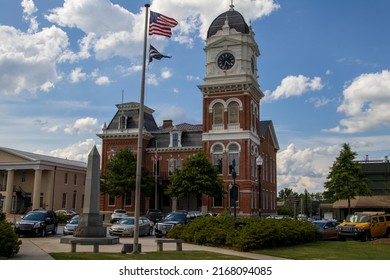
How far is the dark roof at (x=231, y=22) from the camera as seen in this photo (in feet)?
204

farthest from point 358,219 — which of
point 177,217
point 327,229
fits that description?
point 177,217

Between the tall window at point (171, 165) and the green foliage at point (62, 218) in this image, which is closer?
the green foliage at point (62, 218)

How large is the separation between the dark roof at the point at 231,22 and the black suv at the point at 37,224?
130 feet

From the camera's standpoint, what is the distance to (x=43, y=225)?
95.3 feet

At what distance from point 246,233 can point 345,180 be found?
34.3 m

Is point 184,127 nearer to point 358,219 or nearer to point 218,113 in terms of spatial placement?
point 218,113

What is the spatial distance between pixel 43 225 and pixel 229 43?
131 feet

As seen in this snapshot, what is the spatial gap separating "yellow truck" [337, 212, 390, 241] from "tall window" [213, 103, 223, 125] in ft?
108

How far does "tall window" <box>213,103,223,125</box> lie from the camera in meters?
61.5

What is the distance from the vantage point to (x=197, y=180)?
53562mm

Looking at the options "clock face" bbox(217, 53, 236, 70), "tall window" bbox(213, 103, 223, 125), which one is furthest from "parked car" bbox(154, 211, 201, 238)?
"clock face" bbox(217, 53, 236, 70)

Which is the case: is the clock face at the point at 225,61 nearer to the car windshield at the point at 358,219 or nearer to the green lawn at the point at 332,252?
the car windshield at the point at 358,219

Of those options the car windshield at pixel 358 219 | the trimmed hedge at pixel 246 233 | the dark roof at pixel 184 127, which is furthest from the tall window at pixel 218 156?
the trimmed hedge at pixel 246 233
